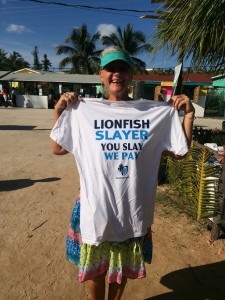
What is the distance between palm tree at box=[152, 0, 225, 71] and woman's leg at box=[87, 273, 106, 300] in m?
2.49

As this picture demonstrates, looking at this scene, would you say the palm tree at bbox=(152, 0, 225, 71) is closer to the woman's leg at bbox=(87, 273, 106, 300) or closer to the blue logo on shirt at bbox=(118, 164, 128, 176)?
the blue logo on shirt at bbox=(118, 164, 128, 176)

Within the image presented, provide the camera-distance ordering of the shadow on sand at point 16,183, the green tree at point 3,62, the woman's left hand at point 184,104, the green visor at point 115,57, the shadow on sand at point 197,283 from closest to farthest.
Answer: the green visor at point 115,57 → the woman's left hand at point 184,104 → the shadow on sand at point 197,283 → the shadow on sand at point 16,183 → the green tree at point 3,62

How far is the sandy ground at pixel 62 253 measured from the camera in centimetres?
254

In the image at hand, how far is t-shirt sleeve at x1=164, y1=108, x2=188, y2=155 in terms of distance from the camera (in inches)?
70.2

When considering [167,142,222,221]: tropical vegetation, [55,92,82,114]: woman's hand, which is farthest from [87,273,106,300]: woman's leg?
[167,142,222,221]: tropical vegetation

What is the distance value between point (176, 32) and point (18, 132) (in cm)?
873

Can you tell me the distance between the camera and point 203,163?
138 inches

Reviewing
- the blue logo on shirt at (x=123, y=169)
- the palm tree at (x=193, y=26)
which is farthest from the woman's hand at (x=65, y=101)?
the palm tree at (x=193, y=26)

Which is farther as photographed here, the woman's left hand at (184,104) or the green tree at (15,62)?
the green tree at (15,62)

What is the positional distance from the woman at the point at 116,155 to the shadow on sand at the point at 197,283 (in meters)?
0.92

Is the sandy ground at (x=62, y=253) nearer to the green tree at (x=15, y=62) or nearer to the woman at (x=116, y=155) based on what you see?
the woman at (x=116, y=155)

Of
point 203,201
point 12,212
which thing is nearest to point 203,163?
point 203,201

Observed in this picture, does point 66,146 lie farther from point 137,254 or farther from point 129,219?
point 137,254

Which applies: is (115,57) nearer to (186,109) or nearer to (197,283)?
(186,109)
